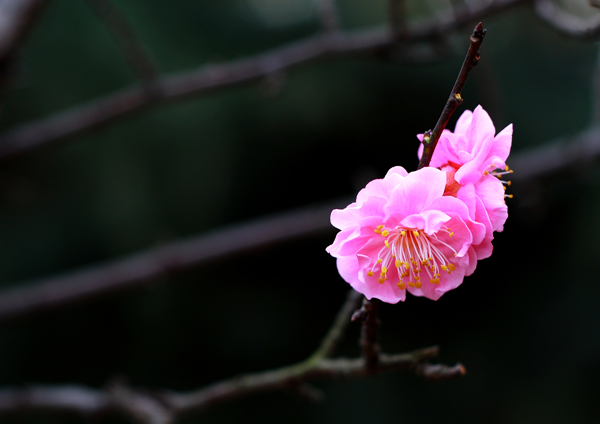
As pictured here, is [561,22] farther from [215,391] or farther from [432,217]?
[215,391]

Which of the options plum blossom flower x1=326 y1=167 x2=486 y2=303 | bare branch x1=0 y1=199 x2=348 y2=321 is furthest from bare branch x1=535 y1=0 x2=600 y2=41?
bare branch x1=0 y1=199 x2=348 y2=321

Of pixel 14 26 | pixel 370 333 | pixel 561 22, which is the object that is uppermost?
pixel 14 26

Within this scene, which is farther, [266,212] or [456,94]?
[266,212]

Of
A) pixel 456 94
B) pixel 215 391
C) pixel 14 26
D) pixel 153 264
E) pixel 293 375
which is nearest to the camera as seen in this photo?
pixel 456 94

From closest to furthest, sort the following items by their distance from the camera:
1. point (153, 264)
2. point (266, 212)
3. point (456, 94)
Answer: point (456, 94), point (153, 264), point (266, 212)

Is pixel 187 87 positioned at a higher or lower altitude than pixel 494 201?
higher

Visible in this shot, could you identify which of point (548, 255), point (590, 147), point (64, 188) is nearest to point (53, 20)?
point (64, 188)

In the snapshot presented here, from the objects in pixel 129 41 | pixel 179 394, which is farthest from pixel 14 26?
pixel 179 394

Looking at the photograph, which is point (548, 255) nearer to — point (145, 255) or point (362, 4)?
point (362, 4)
